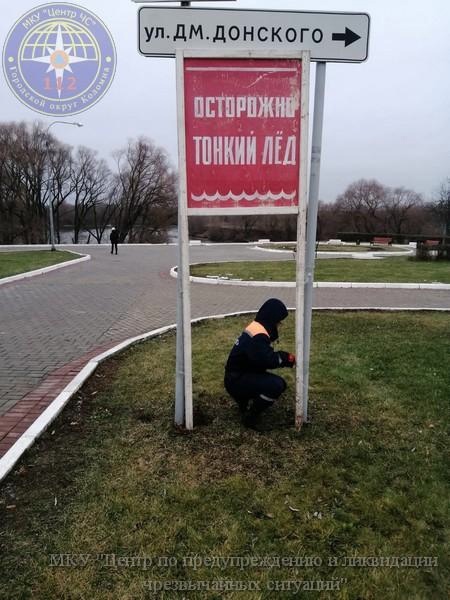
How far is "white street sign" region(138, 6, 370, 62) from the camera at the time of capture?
11.4 ft

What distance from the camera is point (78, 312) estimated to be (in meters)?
9.64

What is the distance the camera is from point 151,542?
2719 mm

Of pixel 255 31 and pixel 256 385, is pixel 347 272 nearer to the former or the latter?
pixel 256 385

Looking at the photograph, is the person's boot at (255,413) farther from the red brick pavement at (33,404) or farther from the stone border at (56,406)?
the red brick pavement at (33,404)

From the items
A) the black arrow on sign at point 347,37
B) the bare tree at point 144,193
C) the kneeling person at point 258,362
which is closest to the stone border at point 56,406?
the kneeling person at point 258,362

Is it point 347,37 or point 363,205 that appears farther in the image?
point 363,205

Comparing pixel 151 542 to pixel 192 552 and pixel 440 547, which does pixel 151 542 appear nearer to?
pixel 192 552

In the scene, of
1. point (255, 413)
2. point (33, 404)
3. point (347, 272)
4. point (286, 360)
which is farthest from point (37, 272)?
point (286, 360)

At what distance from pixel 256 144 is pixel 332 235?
190ft

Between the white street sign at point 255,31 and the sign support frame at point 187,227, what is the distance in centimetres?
10

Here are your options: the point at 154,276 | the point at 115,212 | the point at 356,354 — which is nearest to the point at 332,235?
the point at 115,212

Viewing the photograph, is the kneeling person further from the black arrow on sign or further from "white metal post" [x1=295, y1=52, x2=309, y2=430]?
the black arrow on sign

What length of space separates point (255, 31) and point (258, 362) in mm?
2628

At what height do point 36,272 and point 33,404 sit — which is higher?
point 36,272
